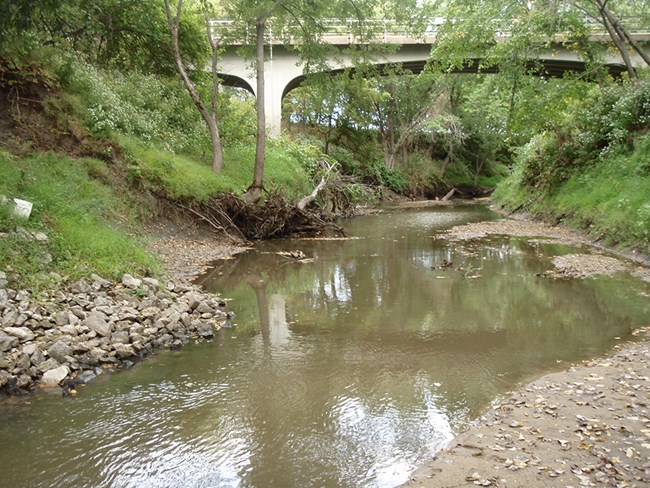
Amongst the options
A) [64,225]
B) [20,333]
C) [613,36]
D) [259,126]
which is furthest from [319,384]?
[613,36]

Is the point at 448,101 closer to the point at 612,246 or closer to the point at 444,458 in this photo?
the point at 612,246

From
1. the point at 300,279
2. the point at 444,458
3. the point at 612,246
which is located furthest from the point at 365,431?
the point at 612,246

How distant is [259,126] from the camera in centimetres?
1702

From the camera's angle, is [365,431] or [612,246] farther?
[612,246]

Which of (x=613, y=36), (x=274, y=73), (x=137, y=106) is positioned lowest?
(x=137, y=106)

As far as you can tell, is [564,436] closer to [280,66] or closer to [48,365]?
[48,365]

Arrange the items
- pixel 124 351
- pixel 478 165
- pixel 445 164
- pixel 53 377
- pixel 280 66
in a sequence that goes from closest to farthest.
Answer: pixel 53 377, pixel 124 351, pixel 280 66, pixel 445 164, pixel 478 165

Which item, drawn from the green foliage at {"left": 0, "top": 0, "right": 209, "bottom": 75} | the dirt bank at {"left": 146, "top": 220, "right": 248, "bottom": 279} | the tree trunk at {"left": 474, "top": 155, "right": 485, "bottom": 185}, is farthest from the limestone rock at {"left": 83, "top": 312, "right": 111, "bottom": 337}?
the tree trunk at {"left": 474, "top": 155, "right": 485, "bottom": 185}

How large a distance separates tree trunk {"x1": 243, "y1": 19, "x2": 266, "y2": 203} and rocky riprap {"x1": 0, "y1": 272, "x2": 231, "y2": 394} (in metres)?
9.14

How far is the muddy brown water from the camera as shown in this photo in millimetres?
4375

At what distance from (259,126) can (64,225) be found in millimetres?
9126

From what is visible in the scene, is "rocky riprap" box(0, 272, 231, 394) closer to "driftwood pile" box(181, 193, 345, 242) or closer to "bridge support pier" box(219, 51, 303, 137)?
"driftwood pile" box(181, 193, 345, 242)

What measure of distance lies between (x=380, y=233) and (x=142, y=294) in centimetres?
1277

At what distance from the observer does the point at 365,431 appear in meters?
4.92
